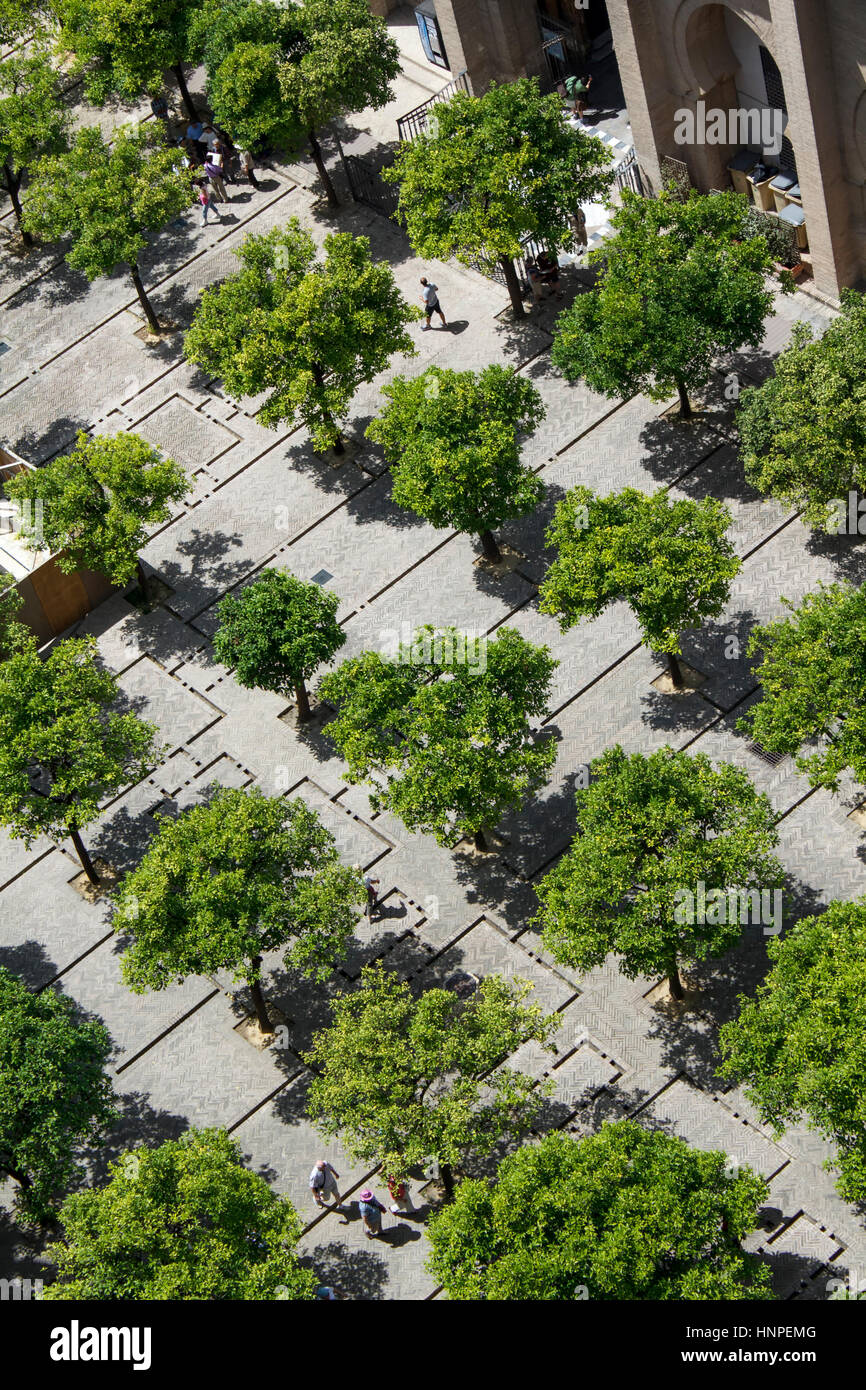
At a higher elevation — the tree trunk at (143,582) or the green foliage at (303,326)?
the green foliage at (303,326)

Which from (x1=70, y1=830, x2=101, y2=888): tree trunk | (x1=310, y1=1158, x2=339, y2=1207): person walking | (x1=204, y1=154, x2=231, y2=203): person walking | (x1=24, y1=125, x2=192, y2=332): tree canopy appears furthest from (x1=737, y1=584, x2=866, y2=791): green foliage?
(x1=204, y1=154, x2=231, y2=203): person walking

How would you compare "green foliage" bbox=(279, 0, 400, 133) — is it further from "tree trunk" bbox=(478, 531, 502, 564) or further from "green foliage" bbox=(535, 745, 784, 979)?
"green foliage" bbox=(535, 745, 784, 979)

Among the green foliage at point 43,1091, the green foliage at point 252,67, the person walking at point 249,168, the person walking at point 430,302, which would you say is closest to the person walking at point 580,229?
the person walking at point 430,302

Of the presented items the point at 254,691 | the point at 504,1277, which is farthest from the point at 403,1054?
the point at 254,691

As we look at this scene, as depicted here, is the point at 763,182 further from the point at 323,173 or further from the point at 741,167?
the point at 323,173

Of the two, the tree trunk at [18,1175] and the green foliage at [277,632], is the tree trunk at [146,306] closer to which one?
the green foliage at [277,632]

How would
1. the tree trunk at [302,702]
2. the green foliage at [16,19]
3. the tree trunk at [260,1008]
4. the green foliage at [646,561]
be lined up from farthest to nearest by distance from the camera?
1. the green foliage at [16,19]
2. the tree trunk at [302,702]
3. the tree trunk at [260,1008]
4. the green foliage at [646,561]
